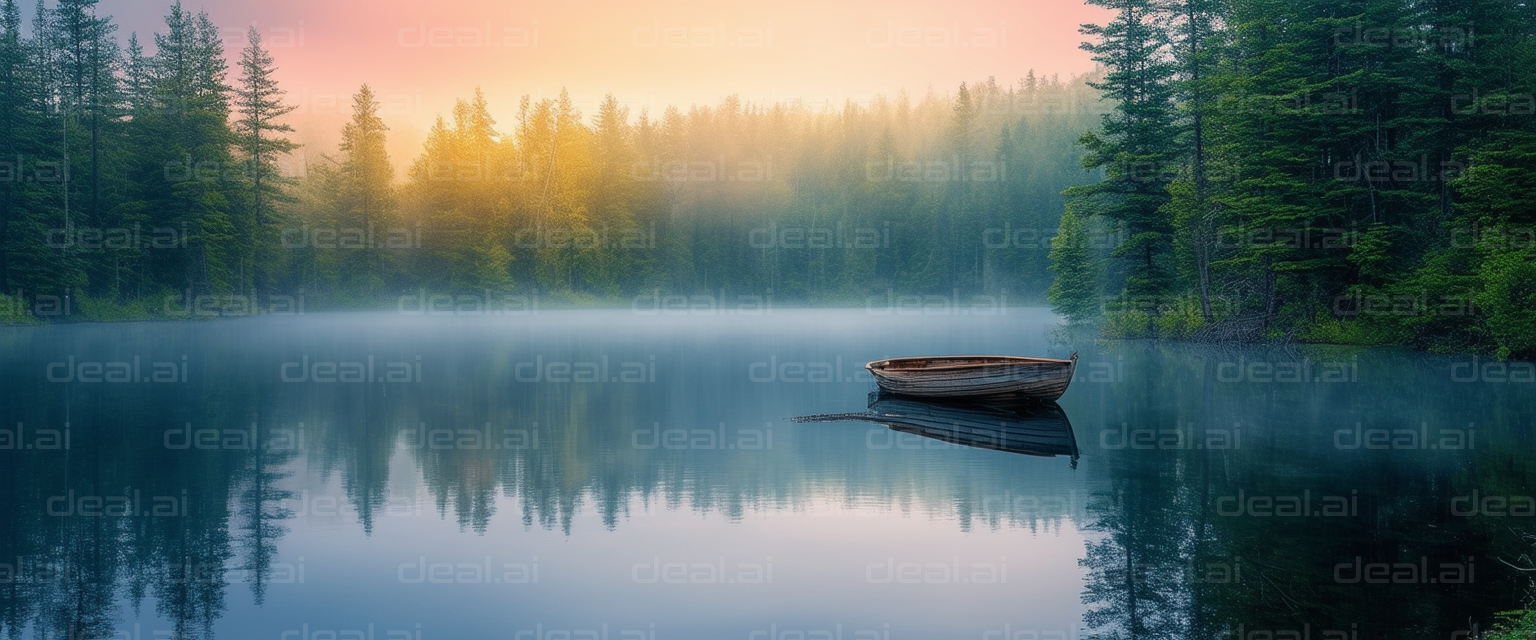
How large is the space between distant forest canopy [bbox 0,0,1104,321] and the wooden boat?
2358 inches

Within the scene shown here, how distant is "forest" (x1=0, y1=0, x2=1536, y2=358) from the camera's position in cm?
4112

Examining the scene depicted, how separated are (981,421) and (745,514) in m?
10.9

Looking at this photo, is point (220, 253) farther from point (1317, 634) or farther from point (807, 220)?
point (1317, 634)

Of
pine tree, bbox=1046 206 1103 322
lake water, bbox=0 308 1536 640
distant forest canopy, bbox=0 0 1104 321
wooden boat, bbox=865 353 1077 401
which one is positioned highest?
distant forest canopy, bbox=0 0 1104 321

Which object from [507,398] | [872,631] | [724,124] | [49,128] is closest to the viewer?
[872,631]

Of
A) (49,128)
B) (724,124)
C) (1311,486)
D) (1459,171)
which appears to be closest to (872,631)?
(1311,486)

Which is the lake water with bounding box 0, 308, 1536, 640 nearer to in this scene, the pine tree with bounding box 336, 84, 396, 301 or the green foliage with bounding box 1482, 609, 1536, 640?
the green foliage with bounding box 1482, 609, 1536, 640

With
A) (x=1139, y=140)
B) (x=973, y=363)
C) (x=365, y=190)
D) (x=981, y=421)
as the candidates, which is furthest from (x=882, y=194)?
(x=981, y=421)

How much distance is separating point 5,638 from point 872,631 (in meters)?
8.44

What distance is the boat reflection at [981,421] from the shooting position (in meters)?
21.4

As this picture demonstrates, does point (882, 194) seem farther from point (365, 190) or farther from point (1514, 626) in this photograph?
point (1514, 626)

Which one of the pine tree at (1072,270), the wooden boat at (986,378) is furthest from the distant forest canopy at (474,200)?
the wooden boat at (986,378)

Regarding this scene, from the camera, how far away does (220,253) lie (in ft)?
249

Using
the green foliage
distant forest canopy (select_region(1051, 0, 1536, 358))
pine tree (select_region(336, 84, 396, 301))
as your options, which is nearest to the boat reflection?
the green foliage
